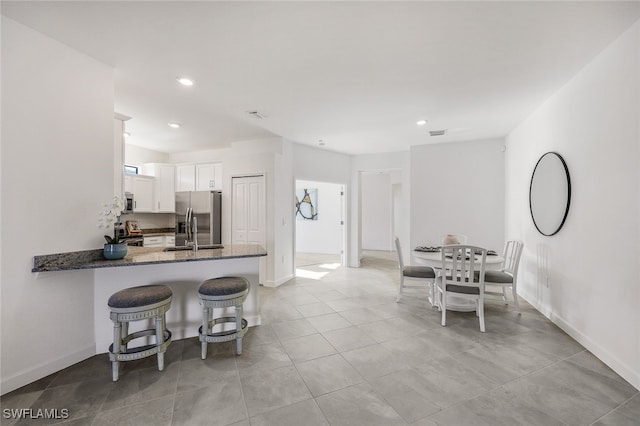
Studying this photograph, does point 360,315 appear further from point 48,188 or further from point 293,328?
point 48,188

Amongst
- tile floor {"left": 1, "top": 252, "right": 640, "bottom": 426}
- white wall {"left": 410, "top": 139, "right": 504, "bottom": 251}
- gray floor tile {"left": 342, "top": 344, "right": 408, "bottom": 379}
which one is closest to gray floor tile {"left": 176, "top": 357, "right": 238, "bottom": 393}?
tile floor {"left": 1, "top": 252, "right": 640, "bottom": 426}

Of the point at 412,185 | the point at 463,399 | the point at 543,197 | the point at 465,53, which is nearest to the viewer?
the point at 463,399

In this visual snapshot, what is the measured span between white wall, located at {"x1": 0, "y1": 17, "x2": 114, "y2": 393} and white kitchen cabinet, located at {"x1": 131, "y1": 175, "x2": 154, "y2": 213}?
9.71 ft

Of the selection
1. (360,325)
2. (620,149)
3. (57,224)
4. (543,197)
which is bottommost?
(360,325)

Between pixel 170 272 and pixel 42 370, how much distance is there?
1103 millimetres

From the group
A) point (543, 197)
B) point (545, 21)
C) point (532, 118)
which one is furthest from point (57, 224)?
point (532, 118)

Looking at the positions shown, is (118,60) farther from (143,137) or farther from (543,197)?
(543,197)

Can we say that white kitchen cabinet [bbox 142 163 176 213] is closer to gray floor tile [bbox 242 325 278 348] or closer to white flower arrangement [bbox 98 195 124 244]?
white flower arrangement [bbox 98 195 124 244]

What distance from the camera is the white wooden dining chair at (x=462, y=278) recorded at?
3045mm

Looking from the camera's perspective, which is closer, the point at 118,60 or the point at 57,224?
the point at 57,224

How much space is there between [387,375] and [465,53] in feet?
9.00

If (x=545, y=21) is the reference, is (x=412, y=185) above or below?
below

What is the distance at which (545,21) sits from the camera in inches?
76.5

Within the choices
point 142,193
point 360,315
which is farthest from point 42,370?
point 142,193
